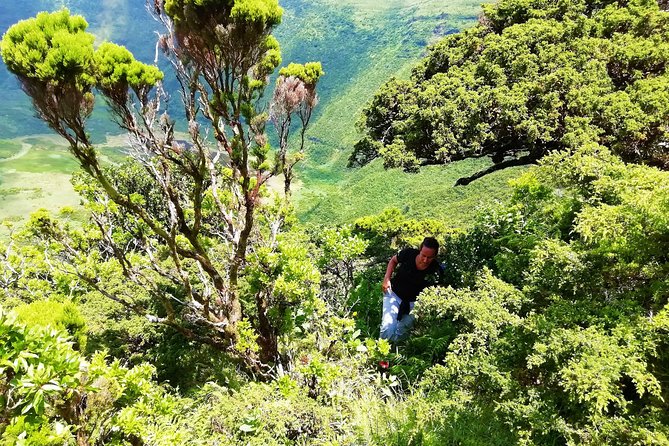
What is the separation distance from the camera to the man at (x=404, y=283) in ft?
18.2

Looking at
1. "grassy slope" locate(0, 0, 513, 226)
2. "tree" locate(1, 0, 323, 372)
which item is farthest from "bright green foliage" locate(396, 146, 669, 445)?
"grassy slope" locate(0, 0, 513, 226)

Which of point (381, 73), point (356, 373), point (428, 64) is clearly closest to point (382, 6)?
point (381, 73)

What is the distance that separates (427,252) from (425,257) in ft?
0.33

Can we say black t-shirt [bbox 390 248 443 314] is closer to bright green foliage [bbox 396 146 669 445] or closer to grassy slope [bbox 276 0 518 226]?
bright green foliage [bbox 396 146 669 445]

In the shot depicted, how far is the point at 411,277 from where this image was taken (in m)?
5.55

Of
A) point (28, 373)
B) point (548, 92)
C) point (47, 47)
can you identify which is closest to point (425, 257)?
point (548, 92)

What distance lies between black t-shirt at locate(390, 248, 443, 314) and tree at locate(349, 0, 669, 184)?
72.4 inches

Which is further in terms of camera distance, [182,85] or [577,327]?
[182,85]

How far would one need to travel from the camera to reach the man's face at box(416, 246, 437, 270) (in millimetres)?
5199

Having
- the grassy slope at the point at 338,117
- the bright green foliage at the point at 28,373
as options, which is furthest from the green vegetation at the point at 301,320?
the grassy slope at the point at 338,117

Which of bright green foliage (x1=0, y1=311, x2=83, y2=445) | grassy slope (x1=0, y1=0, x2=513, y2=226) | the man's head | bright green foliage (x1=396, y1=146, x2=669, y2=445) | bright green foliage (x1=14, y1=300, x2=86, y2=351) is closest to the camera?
bright green foliage (x1=0, y1=311, x2=83, y2=445)

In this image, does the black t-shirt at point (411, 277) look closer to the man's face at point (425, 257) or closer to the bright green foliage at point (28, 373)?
the man's face at point (425, 257)

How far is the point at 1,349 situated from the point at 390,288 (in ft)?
14.7

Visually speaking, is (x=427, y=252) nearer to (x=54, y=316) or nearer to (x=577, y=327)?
(x=577, y=327)
